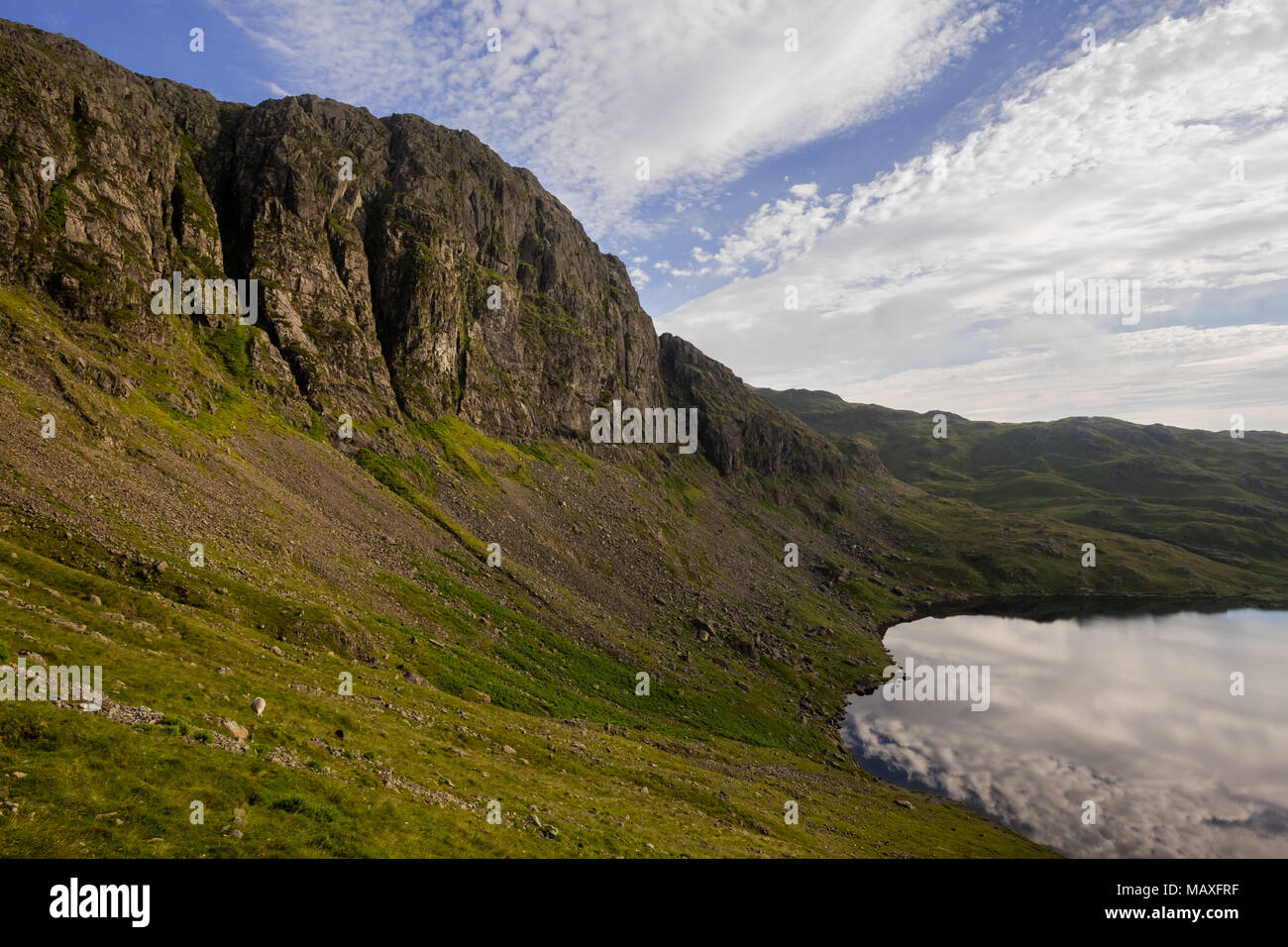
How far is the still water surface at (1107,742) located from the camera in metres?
59.5

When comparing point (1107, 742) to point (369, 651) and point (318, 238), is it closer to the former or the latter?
point (369, 651)

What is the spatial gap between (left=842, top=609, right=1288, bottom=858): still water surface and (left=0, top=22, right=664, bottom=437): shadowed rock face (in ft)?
323

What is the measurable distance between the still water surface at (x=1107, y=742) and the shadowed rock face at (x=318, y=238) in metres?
98.6

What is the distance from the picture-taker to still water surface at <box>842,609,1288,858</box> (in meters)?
59.5

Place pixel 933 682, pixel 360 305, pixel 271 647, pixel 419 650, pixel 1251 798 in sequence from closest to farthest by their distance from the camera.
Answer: pixel 271 647, pixel 419 650, pixel 1251 798, pixel 933 682, pixel 360 305

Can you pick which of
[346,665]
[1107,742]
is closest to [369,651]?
[346,665]

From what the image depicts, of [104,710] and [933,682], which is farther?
[933,682]

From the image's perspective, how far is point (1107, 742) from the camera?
77.0 m

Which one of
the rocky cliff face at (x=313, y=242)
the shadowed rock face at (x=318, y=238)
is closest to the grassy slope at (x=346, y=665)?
the rocky cliff face at (x=313, y=242)

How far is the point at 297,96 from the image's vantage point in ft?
424

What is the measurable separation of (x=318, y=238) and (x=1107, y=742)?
15307cm
